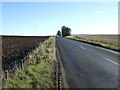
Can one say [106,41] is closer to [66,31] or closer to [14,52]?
[14,52]

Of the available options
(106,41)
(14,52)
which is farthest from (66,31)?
(14,52)

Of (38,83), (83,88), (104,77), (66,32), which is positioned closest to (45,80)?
(38,83)

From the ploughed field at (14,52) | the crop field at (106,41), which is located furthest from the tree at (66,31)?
the ploughed field at (14,52)

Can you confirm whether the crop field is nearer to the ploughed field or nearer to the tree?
the ploughed field

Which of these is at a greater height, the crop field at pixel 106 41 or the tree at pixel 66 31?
the tree at pixel 66 31

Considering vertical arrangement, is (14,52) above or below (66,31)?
below

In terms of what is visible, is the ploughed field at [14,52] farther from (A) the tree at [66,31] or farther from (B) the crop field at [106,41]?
(A) the tree at [66,31]

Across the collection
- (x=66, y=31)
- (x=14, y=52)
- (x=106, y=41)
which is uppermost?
(x=66, y=31)

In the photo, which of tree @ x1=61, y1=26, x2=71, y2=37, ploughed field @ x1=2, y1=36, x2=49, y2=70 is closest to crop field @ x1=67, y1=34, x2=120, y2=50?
ploughed field @ x1=2, y1=36, x2=49, y2=70

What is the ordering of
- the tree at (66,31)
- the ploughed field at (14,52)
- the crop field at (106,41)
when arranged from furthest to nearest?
1. the tree at (66,31)
2. the crop field at (106,41)
3. the ploughed field at (14,52)

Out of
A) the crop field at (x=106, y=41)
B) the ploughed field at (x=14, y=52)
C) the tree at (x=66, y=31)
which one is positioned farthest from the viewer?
the tree at (x=66, y=31)

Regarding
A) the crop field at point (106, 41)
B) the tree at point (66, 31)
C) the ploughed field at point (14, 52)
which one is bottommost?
the ploughed field at point (14, 52)

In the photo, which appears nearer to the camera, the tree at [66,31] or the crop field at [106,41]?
the crop field at [106,41]

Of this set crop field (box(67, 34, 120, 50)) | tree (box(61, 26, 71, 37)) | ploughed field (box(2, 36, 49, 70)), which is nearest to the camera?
A: ploughed field (box(2, 36, 49, 70))
